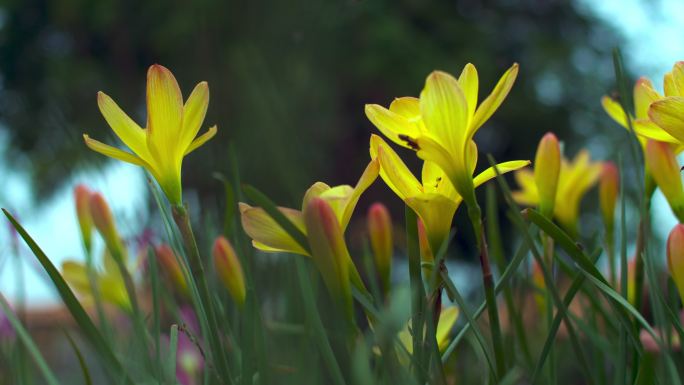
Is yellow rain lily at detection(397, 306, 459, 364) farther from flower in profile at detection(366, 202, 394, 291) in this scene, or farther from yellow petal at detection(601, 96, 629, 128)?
yellow petal at detection(601, 96, 629, 128)

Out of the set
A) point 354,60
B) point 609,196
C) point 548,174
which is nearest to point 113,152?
point 548,174

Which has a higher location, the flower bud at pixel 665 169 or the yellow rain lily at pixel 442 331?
the flower bud at pixel 665 169

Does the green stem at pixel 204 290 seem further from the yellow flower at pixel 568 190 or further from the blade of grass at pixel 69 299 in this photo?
the yellow flower at pixel 568 190

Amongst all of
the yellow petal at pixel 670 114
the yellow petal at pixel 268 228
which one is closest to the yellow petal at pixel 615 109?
Result: the yellow petal at pixel 670 114

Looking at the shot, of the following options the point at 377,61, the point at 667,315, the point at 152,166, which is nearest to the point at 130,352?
the point at 152,166

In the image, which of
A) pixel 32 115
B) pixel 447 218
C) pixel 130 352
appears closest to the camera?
pixel 447 218

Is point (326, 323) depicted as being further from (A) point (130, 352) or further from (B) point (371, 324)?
(B) point (371, 324)
